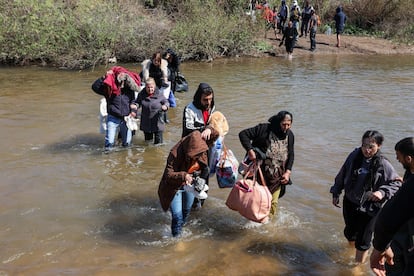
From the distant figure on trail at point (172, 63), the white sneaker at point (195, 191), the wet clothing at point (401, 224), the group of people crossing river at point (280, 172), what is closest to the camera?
the wet clothing at point (401, 224)

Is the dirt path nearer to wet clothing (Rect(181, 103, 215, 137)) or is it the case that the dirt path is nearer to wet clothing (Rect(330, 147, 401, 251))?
wet clothing (Rect(181, 103, 215, 137))

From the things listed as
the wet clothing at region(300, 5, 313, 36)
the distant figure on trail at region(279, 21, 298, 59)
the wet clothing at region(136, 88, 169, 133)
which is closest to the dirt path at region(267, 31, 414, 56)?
the wet clothing at region(300, 5, 313, 36)

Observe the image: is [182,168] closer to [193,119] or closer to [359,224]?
[193,119]

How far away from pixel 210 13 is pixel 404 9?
14885mm

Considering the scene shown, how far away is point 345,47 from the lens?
24.3 meters

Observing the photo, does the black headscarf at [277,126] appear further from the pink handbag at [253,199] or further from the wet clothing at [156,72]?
the wet clothing at [156,72]

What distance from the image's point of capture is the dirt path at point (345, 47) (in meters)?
23.1

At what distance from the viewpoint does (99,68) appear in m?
18.3

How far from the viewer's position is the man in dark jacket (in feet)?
8.29

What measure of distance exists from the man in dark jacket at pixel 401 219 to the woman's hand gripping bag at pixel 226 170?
245 centimetres

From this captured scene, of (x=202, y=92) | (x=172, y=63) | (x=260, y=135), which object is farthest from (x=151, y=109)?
(x=260, y=135)

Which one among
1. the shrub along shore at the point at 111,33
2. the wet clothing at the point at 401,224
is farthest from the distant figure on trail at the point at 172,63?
the shrub along shore at the point at 111,33

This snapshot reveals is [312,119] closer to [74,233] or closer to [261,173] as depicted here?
[261,173]

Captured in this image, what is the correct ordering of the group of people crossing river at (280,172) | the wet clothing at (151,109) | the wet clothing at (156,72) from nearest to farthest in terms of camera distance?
the group of people crossing river at (280,172) → the wet clothing at (151,109) → the wet clothing at (156,72)
